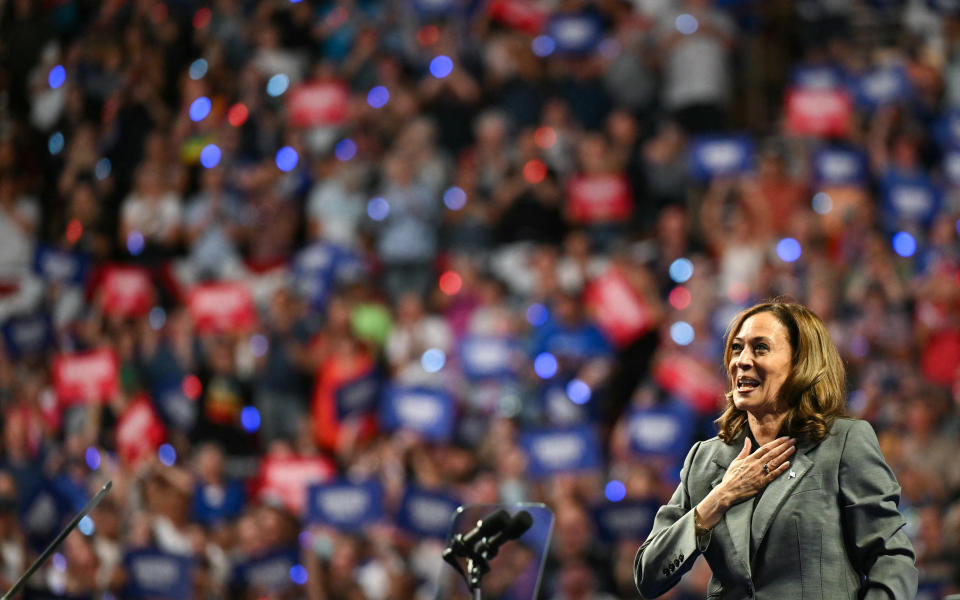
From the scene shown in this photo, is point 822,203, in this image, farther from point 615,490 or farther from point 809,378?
point 809,378

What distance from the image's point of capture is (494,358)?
25.4ft

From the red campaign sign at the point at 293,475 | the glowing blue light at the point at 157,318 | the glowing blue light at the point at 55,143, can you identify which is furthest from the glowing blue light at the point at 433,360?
the glowing blue light at the point at 55,143

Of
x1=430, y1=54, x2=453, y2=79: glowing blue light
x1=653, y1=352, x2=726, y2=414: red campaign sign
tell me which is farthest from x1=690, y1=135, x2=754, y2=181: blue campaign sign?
x1=430, y1=54, x2=453, y2=79: glowing blue light

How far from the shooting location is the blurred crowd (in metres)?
6.92

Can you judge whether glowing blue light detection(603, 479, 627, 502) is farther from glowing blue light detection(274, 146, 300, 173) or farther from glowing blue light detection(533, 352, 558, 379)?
glowing blue light detection(274, 146, 300, 173)

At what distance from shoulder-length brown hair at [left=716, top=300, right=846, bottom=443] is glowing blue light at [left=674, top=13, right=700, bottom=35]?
714 cm

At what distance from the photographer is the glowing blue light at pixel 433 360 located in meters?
8.09

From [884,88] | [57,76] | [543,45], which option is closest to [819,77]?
[884,88]

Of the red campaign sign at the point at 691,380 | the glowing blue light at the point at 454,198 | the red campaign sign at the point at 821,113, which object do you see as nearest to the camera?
the red campaign sign at the point at 691,380

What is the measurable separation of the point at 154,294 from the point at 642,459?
4.02 metres

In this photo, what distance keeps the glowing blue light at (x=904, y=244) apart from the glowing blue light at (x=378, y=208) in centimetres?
331

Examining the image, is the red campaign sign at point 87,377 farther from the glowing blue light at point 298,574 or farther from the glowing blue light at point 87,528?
the glowing blue light at point 298,574

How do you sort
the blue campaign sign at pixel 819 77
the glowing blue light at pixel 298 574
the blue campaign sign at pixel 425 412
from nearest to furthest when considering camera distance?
the glowing blue light at pixel 298 574 → the blue campaign sign at pixel 425 412 → the blue campaign sign at pixel 819 77

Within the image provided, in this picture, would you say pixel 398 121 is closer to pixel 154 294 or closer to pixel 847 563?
pixel 154 294
